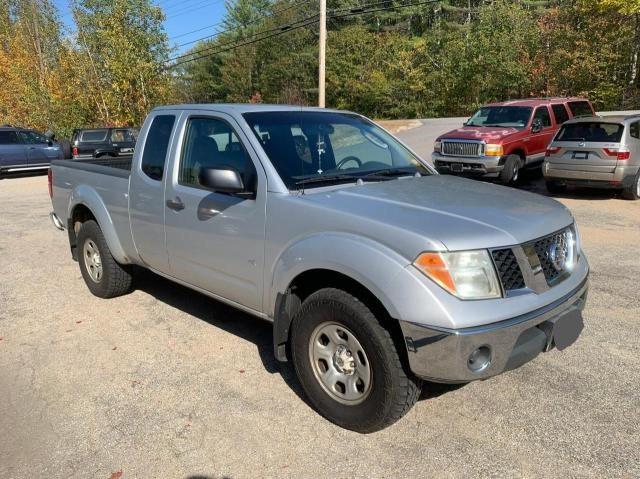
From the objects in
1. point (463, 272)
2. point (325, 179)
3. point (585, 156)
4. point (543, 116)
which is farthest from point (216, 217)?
point (543, 116)

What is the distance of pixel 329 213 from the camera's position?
3.02 m

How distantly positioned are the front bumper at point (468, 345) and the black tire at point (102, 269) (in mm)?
3476

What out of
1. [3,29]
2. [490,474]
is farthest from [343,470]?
[3,29]

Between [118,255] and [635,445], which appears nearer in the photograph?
[635,445]

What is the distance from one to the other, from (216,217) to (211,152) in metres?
0.56

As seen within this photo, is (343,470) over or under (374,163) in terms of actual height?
under

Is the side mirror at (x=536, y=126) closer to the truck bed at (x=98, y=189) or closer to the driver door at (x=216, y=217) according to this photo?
the truck bed at (x=98, y=189)

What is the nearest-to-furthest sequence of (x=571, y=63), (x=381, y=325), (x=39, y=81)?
(x=381, y=325)
(x=571, y=63)
(x=39, y=81)

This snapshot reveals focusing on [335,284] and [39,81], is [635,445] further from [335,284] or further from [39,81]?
[39,81]

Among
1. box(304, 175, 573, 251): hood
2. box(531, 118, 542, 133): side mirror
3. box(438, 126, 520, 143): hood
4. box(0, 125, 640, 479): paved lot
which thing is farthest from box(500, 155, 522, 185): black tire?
box(304, 175, 573, 251): hood

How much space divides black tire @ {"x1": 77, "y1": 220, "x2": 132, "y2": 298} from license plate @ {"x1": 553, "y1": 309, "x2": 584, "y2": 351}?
397 cm

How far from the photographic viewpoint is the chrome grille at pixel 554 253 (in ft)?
9.55

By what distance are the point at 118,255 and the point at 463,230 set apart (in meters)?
3.47

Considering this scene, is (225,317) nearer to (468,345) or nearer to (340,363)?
(340,363)
